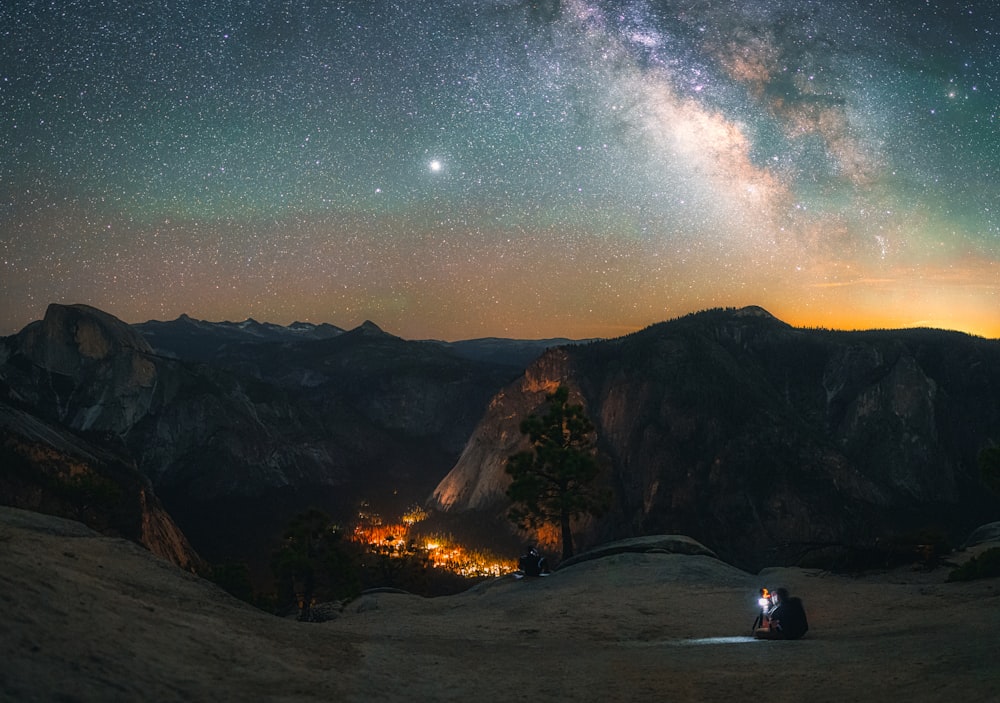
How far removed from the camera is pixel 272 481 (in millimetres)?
147000

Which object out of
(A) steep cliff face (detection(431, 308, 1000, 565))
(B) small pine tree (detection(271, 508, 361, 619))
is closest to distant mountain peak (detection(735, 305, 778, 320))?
(A) steep cliff face (detection(431, 308, 1000, 565))

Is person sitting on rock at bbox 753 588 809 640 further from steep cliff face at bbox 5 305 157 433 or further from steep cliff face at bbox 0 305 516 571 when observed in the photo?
steep cliff face at bbox 5 305 157 433

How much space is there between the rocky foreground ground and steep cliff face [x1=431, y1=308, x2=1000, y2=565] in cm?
7516

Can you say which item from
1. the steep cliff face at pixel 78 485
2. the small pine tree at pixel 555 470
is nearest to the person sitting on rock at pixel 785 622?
the small pine tree at pixel 555 470

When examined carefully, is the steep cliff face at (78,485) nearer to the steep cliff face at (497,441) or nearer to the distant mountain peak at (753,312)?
the steep cliff face at (497,441)

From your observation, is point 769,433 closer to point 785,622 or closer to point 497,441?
point 497,441

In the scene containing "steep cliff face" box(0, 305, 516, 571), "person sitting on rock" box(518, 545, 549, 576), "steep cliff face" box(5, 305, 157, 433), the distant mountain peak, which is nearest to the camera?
"person sitting on rock" box(518, 545, 549, 576)

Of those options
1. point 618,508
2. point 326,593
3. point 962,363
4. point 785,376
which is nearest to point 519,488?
point 326,593

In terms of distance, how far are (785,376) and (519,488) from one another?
117566 mm

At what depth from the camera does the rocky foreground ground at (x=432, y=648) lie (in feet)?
23.5

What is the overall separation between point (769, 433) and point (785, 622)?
326ft

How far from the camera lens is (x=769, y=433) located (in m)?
104

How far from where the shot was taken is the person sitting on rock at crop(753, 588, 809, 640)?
13609mm

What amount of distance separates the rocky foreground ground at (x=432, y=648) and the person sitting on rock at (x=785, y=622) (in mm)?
567
